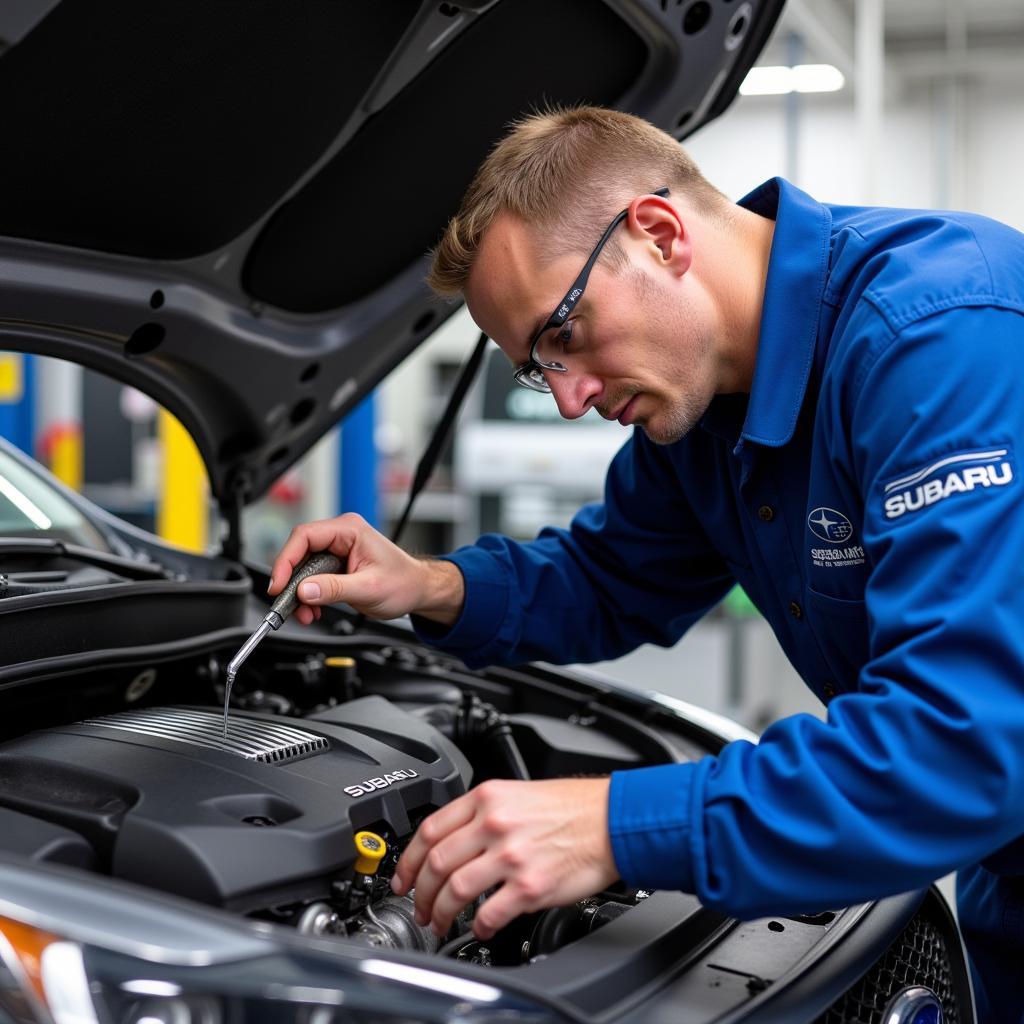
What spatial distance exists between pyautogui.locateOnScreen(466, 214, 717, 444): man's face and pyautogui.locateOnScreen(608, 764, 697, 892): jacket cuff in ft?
1.47

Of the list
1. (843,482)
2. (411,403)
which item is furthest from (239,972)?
(411,403)

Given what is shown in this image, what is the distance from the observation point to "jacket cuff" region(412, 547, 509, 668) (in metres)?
1.58

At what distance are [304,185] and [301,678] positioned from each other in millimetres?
652

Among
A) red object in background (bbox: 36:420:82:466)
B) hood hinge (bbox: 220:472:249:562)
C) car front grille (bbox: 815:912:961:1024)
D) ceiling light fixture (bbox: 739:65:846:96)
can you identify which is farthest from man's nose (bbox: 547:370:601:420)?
ceiling light fixture (bbox: 739:65:846:96)

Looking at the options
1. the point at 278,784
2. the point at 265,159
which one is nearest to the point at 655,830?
the point at 278,784

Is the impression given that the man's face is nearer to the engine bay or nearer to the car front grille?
the engine bay

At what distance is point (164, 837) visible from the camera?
104 cm

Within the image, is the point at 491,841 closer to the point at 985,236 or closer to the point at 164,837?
the point at 164,837

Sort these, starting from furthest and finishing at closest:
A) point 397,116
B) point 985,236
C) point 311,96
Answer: point 397,116
point 311,96
point 985,236

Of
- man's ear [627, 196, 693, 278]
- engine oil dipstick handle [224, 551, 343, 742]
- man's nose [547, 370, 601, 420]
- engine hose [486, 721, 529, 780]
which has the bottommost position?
engine hose [486, 721, 529, 780]

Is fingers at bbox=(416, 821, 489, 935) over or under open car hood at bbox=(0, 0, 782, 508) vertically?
under

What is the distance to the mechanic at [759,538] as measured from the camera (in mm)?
918

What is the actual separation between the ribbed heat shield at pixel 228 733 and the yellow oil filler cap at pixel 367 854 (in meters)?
0.15

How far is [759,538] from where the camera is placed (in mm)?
1379
